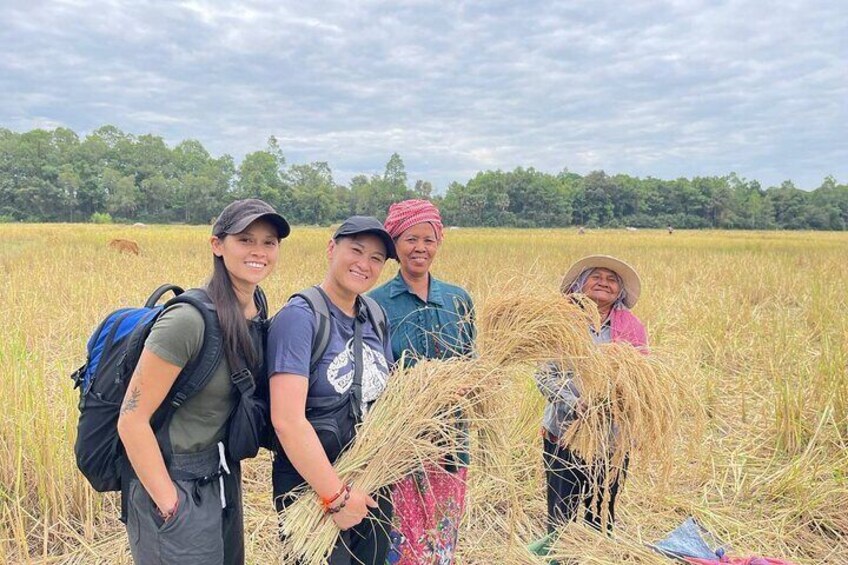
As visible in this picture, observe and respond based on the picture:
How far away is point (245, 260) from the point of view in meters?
1.36

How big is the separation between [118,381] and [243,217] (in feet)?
1.67

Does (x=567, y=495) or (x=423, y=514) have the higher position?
(x=423, y=514)

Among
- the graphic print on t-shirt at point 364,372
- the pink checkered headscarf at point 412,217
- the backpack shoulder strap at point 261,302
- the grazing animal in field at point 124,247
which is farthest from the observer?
the grazing animal in field at point 124,247

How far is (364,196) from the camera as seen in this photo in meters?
62.9

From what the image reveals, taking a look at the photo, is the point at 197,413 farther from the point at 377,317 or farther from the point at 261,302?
the point at 377,317

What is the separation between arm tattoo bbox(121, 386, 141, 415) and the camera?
1171mm

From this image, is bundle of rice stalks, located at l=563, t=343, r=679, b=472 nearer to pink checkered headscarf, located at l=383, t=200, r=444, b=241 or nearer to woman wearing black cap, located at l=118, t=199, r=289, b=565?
pink checkered headscarf, located at l=383, t=200, r=444, b=241

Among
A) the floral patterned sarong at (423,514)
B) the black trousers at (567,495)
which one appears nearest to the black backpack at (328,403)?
the floral patterned sarong at (423,514)

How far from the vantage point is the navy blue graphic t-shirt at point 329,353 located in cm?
128

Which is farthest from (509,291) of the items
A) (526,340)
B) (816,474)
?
(816,474)

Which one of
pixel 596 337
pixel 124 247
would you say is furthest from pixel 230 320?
pixel 124 247

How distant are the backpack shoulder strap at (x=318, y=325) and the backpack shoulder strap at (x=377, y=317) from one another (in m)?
0.15

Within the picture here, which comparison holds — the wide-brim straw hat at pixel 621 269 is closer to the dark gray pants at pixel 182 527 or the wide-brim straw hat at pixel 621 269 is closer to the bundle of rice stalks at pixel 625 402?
the bundle of rice stalks at pixel 625 402

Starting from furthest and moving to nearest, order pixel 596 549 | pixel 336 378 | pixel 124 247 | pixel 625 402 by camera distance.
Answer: pixel 124 247 < pixel 596 549 < pixel 625 402 < pixel 336 378
